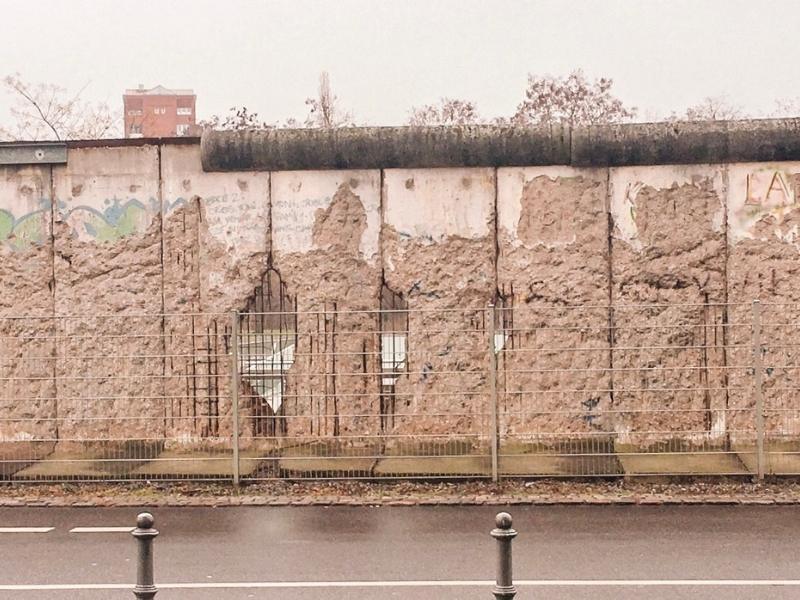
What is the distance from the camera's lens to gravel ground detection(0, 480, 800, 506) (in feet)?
32.0

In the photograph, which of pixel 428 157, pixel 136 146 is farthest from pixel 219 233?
pixel 428 157

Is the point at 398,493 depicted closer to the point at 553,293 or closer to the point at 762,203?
the point at 553,293

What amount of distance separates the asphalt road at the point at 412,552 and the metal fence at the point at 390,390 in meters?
1.38

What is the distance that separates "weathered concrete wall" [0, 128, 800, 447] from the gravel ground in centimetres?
85

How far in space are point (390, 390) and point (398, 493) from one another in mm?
1477

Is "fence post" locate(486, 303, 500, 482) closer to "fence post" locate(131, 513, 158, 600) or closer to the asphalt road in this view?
the asphalt road

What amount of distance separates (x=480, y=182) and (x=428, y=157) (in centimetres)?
57

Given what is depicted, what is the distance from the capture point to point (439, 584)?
7.38m

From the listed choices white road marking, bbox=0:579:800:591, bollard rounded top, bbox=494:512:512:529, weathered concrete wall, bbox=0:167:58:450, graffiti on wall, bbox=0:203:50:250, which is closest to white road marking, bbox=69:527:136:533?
white road marking, bbox=0:579:800:591

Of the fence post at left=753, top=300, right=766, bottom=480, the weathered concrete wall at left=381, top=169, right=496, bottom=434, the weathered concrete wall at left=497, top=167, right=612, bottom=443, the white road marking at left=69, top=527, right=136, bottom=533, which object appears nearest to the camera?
the white road marking at left=69, top=527, right=136, bottom=533

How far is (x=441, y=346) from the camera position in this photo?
11.3m

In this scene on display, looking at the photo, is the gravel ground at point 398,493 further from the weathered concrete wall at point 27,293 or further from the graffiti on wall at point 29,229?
the graffiti on wall at point 29,229

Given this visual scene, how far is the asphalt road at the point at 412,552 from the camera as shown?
7281mm

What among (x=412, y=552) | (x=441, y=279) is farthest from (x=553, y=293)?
(x=412, y=552)
